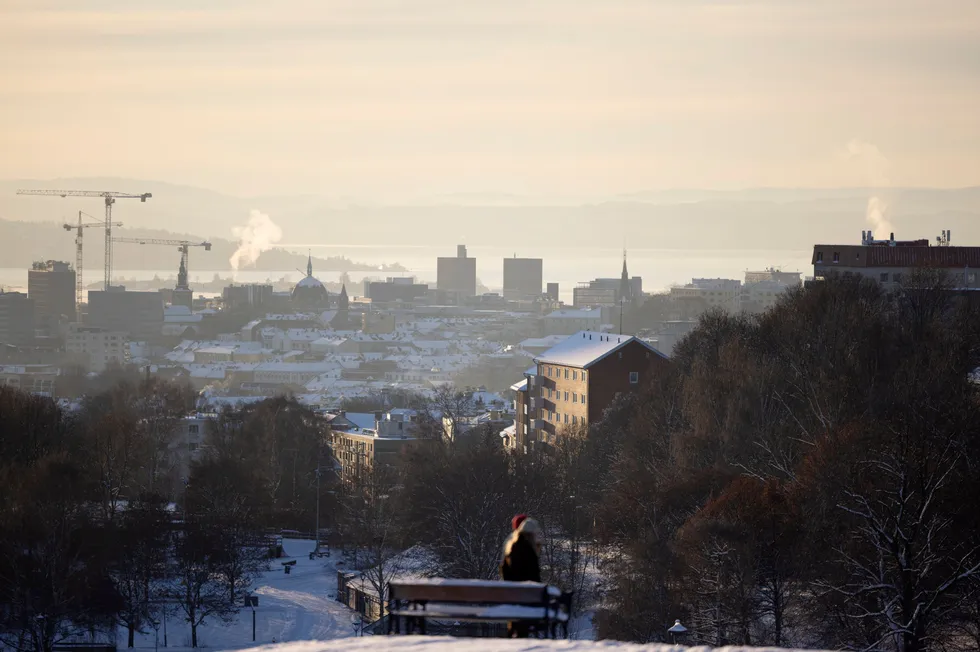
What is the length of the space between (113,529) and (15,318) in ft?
546

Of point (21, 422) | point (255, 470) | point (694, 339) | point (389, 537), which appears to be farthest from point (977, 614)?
point (255, 470)

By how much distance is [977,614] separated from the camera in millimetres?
20828

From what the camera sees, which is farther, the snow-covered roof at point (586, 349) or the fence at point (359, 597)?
the snow-covered roof at point (586, 349)

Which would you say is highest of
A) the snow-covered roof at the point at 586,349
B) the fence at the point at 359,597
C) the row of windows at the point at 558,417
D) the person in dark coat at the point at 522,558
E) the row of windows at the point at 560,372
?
the snow-covered roof at the point at 586,349

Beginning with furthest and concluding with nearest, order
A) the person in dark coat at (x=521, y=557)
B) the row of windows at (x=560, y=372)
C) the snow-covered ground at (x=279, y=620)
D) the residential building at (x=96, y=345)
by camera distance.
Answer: the residential building at (x=96, y=345) → the row of windows at (x=560, y=372) → the snow-covered ground at (x=279, y=620) → the person in dark coat at (x=521, y=557)

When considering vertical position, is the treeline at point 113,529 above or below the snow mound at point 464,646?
below

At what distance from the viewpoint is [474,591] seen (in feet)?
38.5

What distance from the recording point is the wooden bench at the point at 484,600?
38.4 feet

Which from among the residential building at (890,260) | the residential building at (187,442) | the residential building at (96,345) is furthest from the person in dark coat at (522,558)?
the residential building at (96,345)

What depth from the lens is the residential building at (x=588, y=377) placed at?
5519 centimetres

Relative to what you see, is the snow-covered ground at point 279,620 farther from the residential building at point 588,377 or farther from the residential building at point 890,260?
the residential building at point 890,260

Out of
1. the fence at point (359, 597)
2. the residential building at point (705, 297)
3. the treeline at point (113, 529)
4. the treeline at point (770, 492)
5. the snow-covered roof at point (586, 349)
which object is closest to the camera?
the treeline at point (770, 492)

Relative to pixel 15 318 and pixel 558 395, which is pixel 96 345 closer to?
pixel 15 318

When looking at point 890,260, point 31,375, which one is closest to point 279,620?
point 890,260
